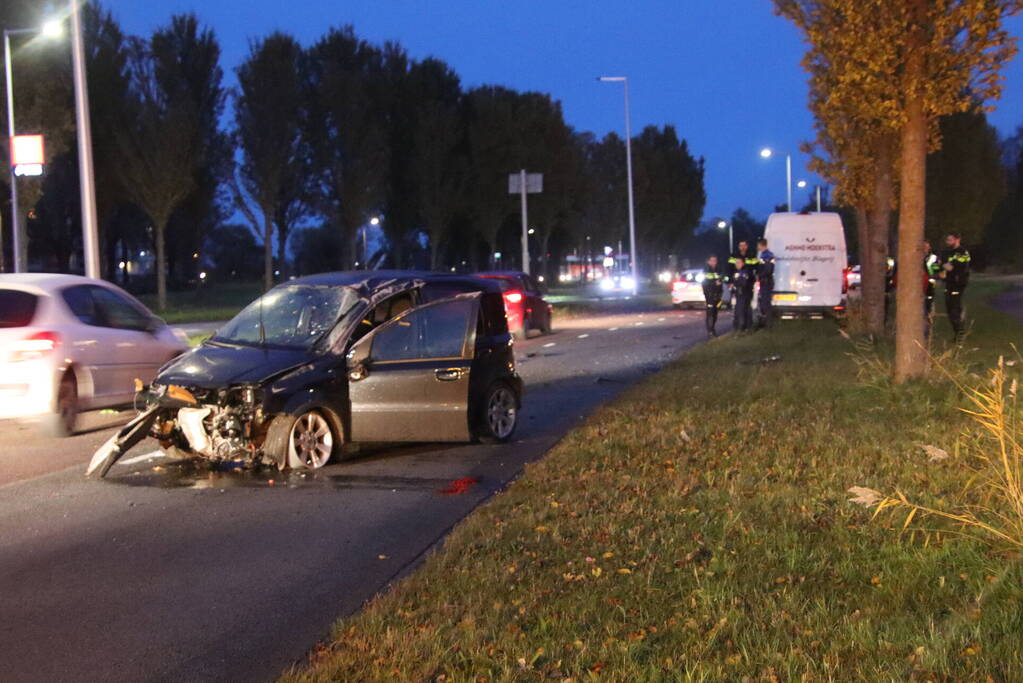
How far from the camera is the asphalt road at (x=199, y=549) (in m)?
5.42

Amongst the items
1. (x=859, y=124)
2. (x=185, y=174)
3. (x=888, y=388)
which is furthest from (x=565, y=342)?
(x=185, y=174)

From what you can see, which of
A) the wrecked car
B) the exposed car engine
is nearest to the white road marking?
the wrecked car

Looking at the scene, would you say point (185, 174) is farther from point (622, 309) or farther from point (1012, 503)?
point (1012, 503)

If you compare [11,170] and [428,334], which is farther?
[11,170]

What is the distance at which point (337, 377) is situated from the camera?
396 inches

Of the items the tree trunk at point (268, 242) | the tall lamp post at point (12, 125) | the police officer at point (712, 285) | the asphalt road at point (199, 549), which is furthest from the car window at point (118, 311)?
the tree trunk at point (268, 242)

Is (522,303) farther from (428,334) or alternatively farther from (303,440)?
(303,440)

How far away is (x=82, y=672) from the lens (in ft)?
16.8

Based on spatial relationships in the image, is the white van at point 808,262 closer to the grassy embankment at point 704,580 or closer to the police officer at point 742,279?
the police officer at point 742,279

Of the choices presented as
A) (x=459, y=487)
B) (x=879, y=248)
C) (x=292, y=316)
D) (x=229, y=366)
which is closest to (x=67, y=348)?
(x=292, y=316)

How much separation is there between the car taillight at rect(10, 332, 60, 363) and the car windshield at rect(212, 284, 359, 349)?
6.52 ft

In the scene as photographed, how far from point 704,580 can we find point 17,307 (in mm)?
8499

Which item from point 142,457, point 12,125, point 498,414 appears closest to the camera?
point 142,457

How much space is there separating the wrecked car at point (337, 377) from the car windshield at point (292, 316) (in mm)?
13
